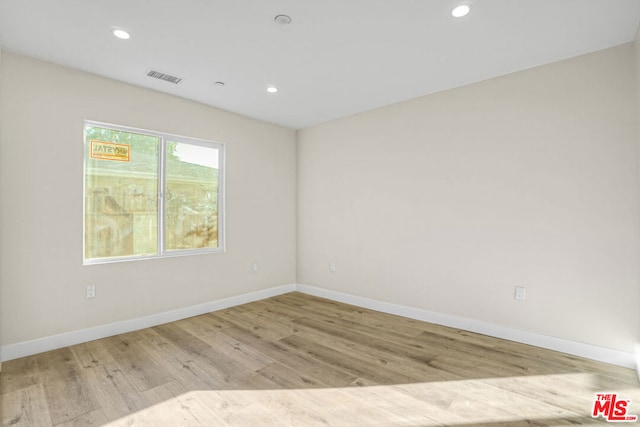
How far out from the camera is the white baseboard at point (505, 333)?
244 cm

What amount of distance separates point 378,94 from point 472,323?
2.73 meters

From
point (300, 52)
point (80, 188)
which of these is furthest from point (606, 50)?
point (80, 188)

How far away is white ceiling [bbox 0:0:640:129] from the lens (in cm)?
202

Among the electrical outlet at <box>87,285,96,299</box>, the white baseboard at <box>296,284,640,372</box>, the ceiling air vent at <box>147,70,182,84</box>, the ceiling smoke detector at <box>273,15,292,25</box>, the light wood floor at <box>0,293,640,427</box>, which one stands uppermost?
the ceiling air vent at <box>147,70,182,84</box>

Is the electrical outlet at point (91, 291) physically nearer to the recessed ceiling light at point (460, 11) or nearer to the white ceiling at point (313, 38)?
the white ceiling at point (313, 38)

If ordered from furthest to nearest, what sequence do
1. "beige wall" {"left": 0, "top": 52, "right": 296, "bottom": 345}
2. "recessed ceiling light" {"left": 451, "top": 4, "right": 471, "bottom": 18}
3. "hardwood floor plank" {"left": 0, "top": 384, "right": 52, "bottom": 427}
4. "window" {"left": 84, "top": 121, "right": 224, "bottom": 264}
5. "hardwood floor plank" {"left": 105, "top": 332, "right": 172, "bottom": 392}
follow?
1. "window" {"left": 84, "top": 121, "right": 224, "bottom": 264}
2. "beige wall" {"left": 0, "top": 52, "right": 296, "bottom": 345}
3. "hardwood floor plank" {"left": 105, "top": 332, "right": 172, "bottom": 392}
4. "recessed ceiling light" {"left": 451, "top": 4, "right": 471, "bottom": 18}
5. "hardwood floor plank" {"left": 0, "top": 384, "right": 52, "bottom": 427}

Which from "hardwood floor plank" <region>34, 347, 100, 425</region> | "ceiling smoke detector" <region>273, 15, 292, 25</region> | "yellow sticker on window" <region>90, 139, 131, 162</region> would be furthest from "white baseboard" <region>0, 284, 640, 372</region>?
"ceiling smoke detector" <region>273, 15, 292, 25</region>

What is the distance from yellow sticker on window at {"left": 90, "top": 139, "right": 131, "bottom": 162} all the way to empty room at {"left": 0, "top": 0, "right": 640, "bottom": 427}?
3 cm

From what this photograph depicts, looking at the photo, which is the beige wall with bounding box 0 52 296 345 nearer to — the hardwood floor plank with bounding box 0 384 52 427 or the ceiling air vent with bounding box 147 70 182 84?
the ceiling air vent with bounding box 147 70 182 84

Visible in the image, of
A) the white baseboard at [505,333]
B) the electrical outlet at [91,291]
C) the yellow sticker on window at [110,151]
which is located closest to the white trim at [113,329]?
the electrical outlet at [91,291]

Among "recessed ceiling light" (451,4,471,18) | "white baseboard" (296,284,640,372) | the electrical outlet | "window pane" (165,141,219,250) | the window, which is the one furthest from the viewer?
"window pane" (165,141,219,250)

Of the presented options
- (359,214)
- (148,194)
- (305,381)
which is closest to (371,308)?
(359,214)

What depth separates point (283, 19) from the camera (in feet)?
6.98

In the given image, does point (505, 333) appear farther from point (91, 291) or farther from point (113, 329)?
point (91, 291)
